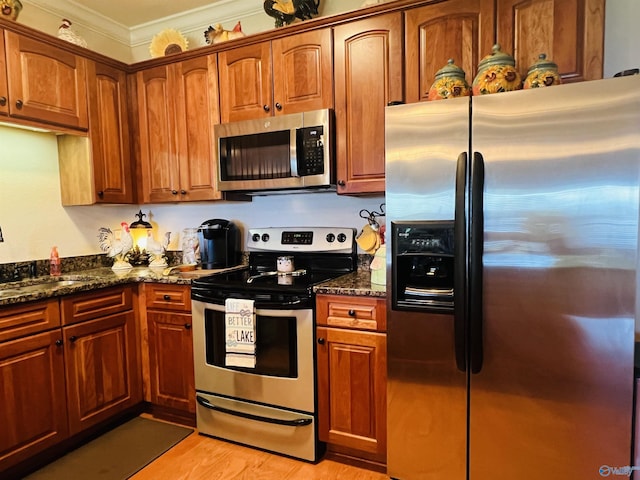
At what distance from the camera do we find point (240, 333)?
201 centimetres

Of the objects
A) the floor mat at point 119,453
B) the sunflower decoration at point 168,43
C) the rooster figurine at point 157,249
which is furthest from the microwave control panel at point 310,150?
the floor mat at point 119,453

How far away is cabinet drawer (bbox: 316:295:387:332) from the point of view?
5.93 ft

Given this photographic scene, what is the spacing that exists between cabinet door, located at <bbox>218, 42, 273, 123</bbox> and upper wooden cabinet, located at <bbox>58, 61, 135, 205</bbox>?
31.9 inches

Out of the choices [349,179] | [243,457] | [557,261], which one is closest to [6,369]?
[243,457]

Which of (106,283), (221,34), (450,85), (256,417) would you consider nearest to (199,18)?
(221,34)

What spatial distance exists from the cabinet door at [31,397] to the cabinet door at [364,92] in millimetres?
1753

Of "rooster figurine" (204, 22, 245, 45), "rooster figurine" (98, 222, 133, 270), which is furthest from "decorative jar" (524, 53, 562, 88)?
"rooster figurine" (98, 222, 133, 270)

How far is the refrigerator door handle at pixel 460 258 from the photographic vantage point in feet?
4.87

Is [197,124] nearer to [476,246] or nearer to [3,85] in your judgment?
[3,85]

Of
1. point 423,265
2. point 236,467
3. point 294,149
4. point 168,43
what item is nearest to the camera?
point 423,265

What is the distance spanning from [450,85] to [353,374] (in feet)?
4.52

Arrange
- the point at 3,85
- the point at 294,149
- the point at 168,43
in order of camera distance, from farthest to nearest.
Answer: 1. the point at 168,43
2. the point at 294,149
3. the point at 3,85

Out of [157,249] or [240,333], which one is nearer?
[240,333]

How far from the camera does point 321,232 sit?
2.50m
